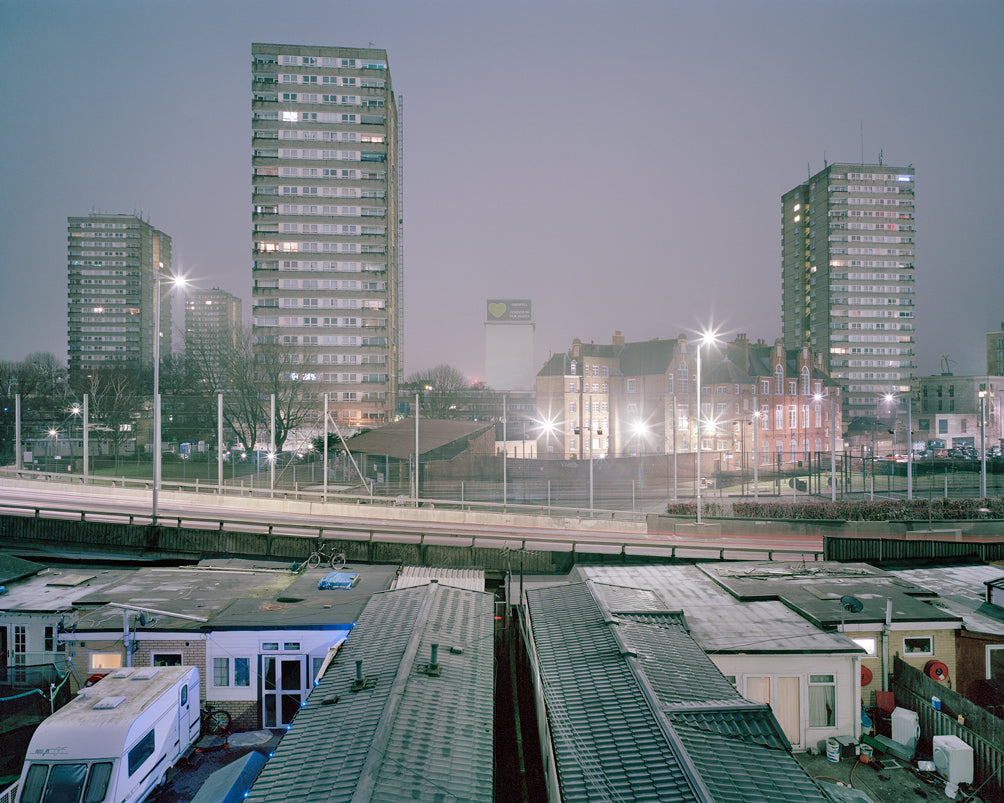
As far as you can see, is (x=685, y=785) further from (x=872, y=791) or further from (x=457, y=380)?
(x=457, y=380)

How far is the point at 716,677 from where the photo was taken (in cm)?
1029

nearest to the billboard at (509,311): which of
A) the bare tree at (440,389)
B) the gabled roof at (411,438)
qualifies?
the bare tree at (440,389)

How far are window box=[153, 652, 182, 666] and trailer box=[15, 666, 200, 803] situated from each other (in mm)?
1840

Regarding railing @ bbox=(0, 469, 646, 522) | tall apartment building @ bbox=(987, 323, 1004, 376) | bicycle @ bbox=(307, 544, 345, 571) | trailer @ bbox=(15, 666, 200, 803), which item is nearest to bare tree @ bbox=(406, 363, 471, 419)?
railing @ bbox=(0, 469, 646, 522)

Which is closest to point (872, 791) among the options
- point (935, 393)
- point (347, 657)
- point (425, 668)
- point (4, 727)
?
point (425, 668)

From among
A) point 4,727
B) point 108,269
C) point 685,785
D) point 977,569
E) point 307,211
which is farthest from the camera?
point 108,269

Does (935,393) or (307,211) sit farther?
(935,393)

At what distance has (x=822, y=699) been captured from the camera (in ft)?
38.5

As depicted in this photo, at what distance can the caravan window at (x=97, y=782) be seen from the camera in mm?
9102

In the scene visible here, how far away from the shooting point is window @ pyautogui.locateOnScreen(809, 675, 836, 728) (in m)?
11.7

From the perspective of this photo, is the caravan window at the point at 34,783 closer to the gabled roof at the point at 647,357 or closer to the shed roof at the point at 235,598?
the shed roof at the point at 235,598

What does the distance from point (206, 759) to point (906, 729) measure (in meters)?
14.0

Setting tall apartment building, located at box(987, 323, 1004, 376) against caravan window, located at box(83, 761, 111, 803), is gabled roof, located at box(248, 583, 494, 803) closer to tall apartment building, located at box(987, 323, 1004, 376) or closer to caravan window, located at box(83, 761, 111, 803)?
caravan window, located at box(83, 761, 111, 803)

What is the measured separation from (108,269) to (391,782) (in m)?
176
